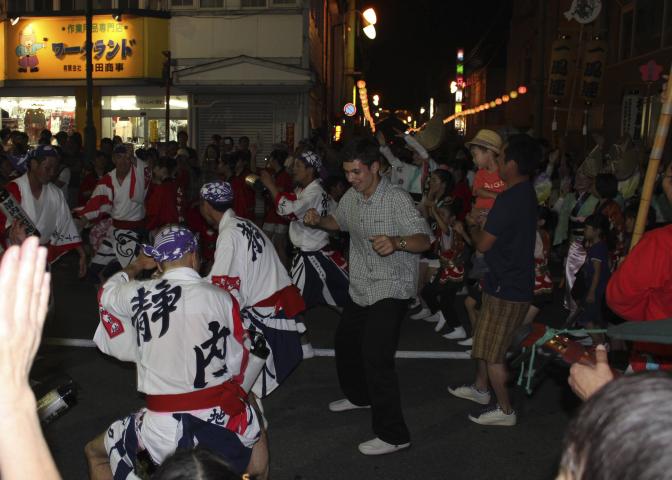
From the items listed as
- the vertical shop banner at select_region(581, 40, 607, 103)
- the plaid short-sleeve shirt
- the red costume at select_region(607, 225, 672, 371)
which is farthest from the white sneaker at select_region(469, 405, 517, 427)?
the vertical shop banner at select_region(581, 40, 607, 103)

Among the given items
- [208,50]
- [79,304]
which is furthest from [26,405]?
[208,50]

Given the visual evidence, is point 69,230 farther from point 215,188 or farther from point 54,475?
point 54,475

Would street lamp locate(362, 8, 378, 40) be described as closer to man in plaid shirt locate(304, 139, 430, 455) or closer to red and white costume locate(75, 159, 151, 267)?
red and white costume locate(75, 159, 151, 267)

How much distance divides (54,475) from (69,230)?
6.77m

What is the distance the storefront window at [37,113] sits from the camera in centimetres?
2056

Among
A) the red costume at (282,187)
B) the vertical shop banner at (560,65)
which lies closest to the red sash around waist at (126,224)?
the red costume at (282,187)

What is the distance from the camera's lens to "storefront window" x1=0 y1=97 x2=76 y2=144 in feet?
67.5

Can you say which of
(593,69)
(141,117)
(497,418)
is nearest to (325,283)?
(497,418)

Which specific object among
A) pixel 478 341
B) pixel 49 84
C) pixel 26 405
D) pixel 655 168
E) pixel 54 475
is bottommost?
pixel 478 341

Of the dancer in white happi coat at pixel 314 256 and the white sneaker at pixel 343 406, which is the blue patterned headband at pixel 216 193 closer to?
the dancer in white happi coat at pixel 314 256

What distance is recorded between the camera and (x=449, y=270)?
8023 millimetres

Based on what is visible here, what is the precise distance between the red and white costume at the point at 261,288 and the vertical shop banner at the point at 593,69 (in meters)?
14.9

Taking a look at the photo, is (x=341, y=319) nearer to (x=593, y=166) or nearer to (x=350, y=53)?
(x=593, y=166)

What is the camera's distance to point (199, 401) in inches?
140
